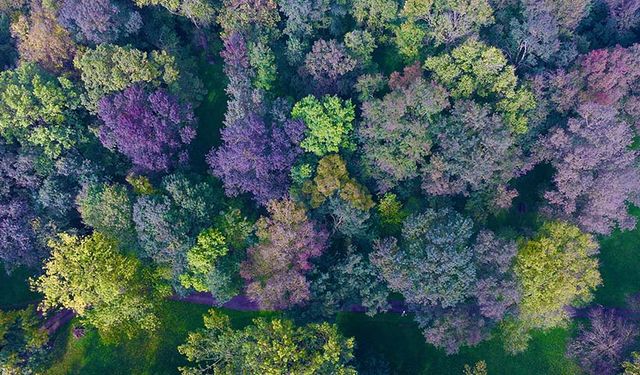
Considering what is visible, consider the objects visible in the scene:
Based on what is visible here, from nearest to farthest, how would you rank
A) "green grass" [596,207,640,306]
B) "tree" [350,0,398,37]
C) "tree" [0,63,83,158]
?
1. "tree" [0,63,83,158]
2. "tree" [350,0,398,37]
3. "green grass" [596,207,640,306]

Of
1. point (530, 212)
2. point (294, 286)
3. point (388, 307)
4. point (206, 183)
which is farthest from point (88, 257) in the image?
point (530, 212)

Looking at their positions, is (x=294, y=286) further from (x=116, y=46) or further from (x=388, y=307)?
(x=116, y=46)

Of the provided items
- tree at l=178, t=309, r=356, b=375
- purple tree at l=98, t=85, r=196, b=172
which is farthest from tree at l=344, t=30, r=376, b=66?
tree at l=178, t=309, r=356, b=375

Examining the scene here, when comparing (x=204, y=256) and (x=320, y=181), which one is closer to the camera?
(x=204, y=256)

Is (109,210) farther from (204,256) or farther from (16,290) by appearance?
(16,290)

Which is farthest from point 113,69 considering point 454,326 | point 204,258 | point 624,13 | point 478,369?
point 624,13

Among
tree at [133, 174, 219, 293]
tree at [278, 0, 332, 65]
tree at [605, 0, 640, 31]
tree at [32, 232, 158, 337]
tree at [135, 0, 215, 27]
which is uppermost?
tree at [135, 0, 215, 27]

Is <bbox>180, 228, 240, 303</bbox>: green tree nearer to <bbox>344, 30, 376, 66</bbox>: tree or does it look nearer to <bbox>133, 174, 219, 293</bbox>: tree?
<bbox>133, 174, 219, 293</bbox>: tree
